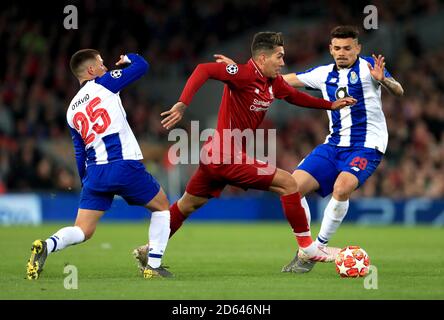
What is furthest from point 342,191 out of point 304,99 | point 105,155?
point 105,155

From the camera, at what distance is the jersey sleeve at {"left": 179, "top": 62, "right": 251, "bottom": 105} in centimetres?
921

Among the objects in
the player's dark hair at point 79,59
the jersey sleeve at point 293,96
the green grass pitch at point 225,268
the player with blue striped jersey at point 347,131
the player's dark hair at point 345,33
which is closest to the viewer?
the green grass pitch at point 225,268

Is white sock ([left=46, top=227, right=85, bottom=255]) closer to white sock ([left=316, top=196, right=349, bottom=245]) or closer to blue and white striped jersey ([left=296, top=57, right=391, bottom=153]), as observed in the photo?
white sock ([left=316, top=196, right=349, bottom=245])

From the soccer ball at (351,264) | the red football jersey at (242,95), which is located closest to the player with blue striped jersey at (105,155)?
the red football jersey at (242,95)

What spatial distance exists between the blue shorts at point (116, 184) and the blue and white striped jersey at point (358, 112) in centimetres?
253

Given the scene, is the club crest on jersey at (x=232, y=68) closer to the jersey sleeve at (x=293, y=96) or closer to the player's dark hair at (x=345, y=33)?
the jersey sleeve at (x=293, y=96)

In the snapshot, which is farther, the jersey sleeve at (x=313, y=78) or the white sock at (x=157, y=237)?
the jersey sleeve at (x=313, y=78)

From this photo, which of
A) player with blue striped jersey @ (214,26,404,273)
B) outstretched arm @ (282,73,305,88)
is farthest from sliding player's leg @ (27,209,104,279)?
outstretched arm @ (282,73,305,88)

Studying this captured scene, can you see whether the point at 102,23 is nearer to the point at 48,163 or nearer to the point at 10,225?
the point at 48,163

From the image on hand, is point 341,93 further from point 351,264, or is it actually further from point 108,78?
point 108,78

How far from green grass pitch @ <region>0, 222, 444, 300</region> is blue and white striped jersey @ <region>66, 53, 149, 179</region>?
4.21 ft

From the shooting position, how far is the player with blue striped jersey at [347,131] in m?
10.6
